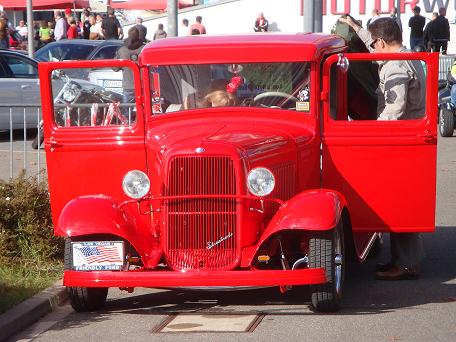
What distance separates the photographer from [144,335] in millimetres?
7398

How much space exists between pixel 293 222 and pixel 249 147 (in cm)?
67

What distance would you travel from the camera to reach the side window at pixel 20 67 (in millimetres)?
20469

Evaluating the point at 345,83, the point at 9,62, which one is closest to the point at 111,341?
the point at 345,83

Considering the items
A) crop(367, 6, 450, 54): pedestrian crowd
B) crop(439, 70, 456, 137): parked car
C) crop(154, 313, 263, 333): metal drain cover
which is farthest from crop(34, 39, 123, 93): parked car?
crop(154, 313, 263, 333): metal drain cover

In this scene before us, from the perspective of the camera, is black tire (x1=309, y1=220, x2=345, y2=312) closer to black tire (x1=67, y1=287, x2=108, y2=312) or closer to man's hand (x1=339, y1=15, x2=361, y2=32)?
black tire (x1=67, y1=287, x2=108, y2=312)

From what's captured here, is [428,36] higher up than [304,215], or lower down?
higher up

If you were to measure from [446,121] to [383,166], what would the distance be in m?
12.4

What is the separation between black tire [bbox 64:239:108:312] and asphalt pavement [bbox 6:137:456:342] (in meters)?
0.07

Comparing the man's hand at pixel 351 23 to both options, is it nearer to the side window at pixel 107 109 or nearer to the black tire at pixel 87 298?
the side window at pixel 107 109

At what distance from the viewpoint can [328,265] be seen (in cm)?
768

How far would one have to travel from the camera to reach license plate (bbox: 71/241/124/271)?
775 centimetres

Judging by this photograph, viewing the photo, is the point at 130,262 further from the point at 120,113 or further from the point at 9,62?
the point at 9,62

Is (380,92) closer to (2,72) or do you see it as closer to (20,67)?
(2,72)

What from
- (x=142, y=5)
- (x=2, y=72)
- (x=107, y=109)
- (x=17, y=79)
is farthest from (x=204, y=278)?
(x=142, y=5)
